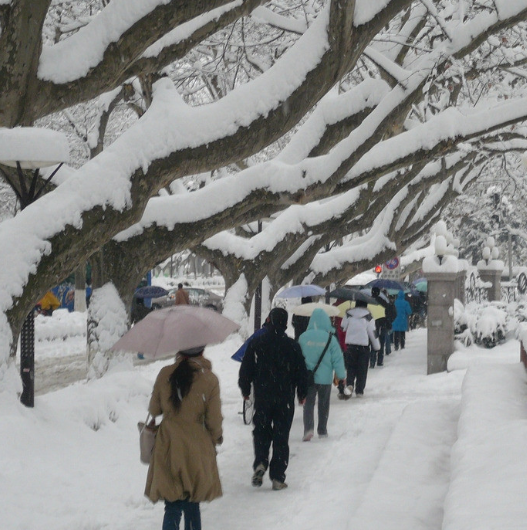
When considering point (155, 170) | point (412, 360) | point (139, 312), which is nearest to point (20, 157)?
point (155, 170)

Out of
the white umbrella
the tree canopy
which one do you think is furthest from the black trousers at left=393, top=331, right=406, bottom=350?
the white umbrella

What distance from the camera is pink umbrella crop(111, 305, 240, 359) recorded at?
5.54m

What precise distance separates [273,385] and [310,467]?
120 cm

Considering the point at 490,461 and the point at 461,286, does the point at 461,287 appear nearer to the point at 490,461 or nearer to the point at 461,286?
the point at 461,286

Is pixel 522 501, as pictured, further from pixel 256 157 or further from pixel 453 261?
pixel 256 157

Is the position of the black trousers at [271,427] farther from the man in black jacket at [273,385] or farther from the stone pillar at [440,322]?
the stone pillar at [440,322]

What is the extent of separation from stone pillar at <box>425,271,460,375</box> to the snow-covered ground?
16.7 ft

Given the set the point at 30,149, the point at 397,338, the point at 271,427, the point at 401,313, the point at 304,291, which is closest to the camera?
the point at 30,149

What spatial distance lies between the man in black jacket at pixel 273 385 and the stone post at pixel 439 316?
896 cm

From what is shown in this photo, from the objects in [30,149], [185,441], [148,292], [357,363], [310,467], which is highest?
[30,149]

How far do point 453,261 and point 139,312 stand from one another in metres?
9.82

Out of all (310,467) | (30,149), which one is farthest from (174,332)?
(310,467)

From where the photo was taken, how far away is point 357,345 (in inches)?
542

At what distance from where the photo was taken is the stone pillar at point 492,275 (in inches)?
1050
